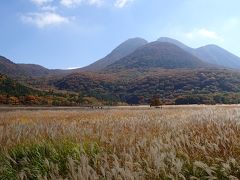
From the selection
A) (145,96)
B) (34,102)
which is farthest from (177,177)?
(145,96)

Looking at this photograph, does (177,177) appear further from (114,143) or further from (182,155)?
(114,143)

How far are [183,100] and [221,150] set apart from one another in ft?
383

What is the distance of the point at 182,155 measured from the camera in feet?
19.8

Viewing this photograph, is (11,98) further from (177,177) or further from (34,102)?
(177,177)

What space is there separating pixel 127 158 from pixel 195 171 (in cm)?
117

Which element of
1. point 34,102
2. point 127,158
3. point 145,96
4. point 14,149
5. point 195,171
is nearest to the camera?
point 195,171

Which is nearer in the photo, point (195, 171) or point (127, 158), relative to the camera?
point (195, 171)

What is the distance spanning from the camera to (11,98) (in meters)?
114

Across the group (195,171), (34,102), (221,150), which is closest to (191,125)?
(221,150)

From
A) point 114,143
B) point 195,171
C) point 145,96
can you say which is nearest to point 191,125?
point 114,143

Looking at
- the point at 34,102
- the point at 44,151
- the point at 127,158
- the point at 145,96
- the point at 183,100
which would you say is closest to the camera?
the point at 127,158

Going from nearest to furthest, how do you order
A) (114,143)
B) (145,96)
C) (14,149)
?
(114,143)
(14,149)
(145,96)

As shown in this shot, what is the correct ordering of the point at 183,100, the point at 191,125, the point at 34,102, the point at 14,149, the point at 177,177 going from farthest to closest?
1. the point at 183,100
2. the point at 34,102
3. the point at 191,125
4. the point at 14,149
5. the point at 177,177

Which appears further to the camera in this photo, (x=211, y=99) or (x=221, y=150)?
(x=211, y=99)
